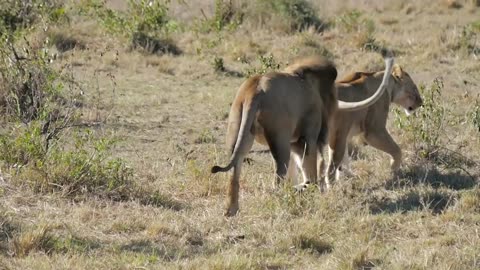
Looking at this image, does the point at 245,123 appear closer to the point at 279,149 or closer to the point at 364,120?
the point at 279,149

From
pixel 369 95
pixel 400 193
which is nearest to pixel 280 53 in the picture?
pixel 369 95

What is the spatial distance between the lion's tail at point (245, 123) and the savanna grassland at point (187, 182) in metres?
0.53

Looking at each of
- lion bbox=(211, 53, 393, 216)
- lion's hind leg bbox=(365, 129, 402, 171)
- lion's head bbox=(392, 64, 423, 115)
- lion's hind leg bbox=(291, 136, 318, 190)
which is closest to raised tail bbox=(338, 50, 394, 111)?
lion bbox=(211, 53, 393, 216)

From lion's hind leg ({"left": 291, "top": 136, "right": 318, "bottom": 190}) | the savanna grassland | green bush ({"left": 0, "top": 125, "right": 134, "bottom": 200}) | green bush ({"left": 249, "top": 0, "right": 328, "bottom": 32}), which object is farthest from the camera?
green bush ({"left": 249, "top": 0, "right": 328, "bottom": 32})

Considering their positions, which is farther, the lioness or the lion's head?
the lion's head

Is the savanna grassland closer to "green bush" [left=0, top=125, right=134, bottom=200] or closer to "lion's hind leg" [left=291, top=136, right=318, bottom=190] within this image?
"green bush" [left=0, top=125, right=134, bottom=200]

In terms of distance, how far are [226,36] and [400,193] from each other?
10851mm

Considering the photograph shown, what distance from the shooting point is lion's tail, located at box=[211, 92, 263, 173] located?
26.6 feet

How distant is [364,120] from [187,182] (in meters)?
2.01

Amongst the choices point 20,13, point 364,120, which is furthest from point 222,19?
point 364,120

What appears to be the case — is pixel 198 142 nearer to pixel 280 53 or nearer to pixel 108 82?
pixel 108 82

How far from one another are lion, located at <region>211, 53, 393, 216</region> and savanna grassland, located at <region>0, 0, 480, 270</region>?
35cm

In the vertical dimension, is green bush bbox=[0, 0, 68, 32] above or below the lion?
below

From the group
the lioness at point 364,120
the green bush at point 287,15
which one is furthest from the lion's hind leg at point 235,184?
the green bush at point 287,15
